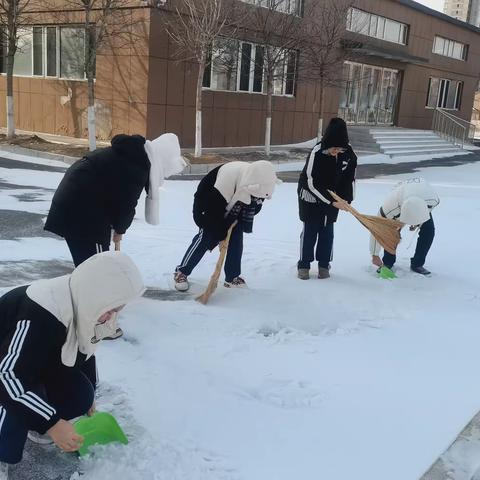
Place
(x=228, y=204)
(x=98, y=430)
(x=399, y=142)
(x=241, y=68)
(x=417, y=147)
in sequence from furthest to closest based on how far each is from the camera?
1. (x=417, y=147)
2. (x=399, y=142)
3. (x=241, y=68)
4. (x=228, y=204)
5. (x=98, y=430)

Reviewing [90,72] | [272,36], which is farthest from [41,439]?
[272,36]

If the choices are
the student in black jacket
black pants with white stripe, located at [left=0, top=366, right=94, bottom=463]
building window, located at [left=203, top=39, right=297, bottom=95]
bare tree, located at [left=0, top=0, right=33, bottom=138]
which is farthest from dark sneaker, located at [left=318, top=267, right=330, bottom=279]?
bare tree, located at [left=0, top=0, right=33, bottom=138]

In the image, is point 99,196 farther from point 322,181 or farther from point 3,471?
point 322,181

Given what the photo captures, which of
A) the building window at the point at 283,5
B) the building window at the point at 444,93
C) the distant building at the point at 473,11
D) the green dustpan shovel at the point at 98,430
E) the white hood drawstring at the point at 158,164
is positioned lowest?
the green dustpan shovel at the point at 98,430

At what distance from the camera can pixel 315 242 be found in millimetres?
5039

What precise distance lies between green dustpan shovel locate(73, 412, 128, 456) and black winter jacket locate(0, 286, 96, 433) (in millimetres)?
368

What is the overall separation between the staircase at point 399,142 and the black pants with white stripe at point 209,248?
1465cm

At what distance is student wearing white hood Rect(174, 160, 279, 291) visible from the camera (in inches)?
162

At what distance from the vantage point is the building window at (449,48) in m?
25.8

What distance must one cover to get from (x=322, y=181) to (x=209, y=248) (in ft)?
3.77

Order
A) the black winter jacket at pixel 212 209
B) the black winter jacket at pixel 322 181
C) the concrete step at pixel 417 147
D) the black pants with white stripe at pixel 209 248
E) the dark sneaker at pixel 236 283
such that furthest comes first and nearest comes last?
the concrete step at pixel 417 147 → the black winter jacket at pixel 322 181 → the dark sneaker at pixel 236 283 → the black pants with white stripe at pixel 209 248 → the black winter jacket at pixel 212 209

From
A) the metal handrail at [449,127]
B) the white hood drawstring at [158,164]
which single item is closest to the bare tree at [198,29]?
the white hood drawstring at [158,164]

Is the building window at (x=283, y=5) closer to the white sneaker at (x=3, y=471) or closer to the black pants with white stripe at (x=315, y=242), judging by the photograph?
the black pants with white stripe at (x=315, y=242)

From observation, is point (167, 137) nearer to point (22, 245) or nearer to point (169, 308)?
point (169, 308)
